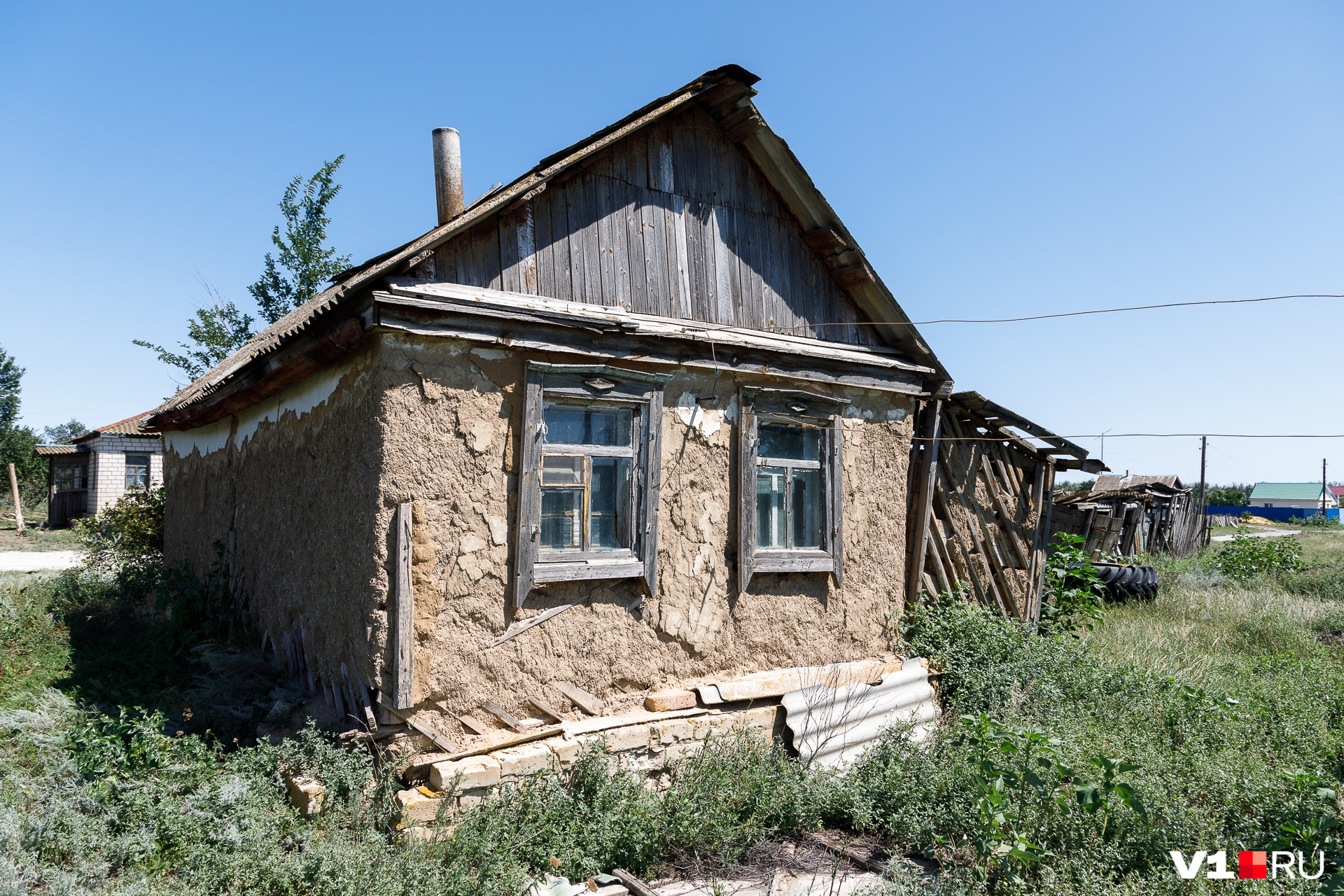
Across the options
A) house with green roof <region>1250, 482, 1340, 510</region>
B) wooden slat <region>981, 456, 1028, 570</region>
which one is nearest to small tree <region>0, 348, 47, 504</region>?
wooden slat <region>981, 456, 1028, 570</region>

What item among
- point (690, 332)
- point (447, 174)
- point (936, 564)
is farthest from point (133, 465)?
point (936, 564)

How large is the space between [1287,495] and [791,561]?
8422cm

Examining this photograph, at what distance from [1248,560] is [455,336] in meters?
15.8

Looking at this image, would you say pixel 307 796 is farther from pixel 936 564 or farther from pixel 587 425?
pixel 936 564

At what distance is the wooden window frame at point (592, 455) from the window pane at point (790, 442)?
1.21m

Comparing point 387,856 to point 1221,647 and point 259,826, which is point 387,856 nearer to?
point 259,826

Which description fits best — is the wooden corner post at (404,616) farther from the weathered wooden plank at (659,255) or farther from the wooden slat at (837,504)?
the wooden slat at (837,504)

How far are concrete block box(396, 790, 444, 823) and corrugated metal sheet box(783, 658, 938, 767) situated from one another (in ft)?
9.23

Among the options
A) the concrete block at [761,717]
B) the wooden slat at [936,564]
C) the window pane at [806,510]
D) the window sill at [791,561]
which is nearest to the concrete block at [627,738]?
the concrete block at [761,717]

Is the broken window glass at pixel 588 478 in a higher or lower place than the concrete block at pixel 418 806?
higher

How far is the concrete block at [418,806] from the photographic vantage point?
4.41 meters

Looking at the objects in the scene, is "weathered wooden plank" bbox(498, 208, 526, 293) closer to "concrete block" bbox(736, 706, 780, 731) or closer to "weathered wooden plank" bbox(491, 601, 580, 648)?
"weathered wooden plank" bbox(491, 601, 580, 648)

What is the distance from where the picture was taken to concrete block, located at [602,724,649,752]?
5.25 meters

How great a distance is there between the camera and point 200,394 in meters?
7.44
